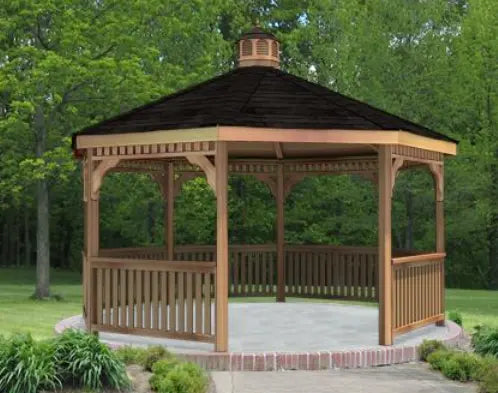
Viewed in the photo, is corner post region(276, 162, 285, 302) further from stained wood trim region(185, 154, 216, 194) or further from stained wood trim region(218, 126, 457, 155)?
stained wood trim region(185, 154, 216, 194)

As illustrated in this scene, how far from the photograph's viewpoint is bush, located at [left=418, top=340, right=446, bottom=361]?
31.8 ft

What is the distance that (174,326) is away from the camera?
980 cm

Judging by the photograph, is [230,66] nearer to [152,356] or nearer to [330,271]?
[330,271]

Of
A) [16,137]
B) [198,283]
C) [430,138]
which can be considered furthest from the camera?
[16,137]

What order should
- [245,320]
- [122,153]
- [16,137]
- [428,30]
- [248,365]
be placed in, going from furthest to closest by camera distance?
[428,30] < [16,137] < [245,320] < [122,153] < [248,365]

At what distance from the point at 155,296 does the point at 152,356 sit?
5.98 ft

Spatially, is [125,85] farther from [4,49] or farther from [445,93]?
[445,93]

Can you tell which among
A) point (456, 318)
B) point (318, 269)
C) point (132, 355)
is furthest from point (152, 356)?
point (318, 269)

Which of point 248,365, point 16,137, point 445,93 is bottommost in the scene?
point 248,365

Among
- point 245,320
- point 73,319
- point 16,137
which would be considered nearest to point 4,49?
point 16,137

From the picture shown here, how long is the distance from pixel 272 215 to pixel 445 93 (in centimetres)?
817

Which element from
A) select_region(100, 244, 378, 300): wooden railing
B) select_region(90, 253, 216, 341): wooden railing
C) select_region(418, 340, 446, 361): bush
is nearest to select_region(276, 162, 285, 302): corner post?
select_region(100, 244, 378, 300): wooden railing

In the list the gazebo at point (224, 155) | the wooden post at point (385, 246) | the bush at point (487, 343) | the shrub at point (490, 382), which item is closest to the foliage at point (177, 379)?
the gazebo at point (224, 155)

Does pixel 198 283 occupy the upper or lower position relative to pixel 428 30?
lower
